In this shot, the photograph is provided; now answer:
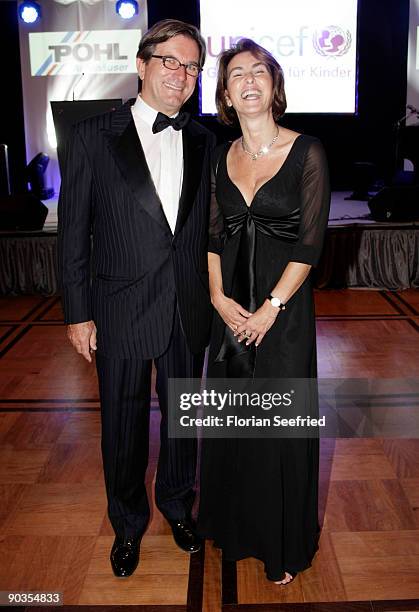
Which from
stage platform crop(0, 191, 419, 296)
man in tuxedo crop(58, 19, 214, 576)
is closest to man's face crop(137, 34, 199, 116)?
man in tuxedo crop(58, 19, 214, 576)

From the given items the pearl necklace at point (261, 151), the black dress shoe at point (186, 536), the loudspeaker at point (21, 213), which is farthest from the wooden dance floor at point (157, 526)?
the loudspeaker at point (21, 213)

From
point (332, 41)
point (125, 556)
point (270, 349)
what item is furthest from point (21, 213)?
point (332, 41)

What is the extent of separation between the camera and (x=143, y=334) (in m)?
2.09

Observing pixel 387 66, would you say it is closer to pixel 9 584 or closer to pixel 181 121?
pixel 181 121

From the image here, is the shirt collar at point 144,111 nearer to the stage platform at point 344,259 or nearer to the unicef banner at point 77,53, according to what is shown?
the stage platform at point 344,259

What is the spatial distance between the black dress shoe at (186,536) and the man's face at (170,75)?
1.38 m

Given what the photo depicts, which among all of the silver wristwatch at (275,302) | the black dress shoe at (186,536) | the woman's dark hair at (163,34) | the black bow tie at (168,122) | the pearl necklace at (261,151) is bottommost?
the black dress shoe at (186,536)

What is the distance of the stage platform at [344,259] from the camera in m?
6.02

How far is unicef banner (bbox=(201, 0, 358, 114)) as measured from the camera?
8789 mm

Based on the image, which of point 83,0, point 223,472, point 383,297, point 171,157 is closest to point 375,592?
point 223,472

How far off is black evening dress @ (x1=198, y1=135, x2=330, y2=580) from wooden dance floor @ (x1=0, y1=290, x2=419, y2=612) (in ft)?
0.38

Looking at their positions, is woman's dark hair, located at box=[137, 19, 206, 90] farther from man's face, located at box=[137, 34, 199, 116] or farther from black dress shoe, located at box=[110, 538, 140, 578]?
black dress shoe, located at box=[110, 538, 140, 578]

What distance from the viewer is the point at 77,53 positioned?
31.4ft

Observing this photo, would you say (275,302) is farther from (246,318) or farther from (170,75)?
(170,75)
